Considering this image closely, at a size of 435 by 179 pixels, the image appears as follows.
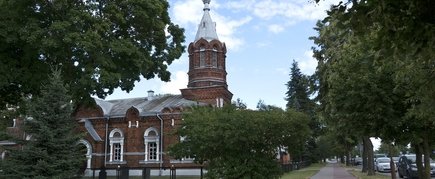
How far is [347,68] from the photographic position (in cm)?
1672

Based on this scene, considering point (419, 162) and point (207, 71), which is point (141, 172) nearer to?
point (207, 71)

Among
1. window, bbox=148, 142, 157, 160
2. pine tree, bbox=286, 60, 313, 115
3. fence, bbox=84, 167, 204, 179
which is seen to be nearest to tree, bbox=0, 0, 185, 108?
fence, bbox=84, 167, 204, 179

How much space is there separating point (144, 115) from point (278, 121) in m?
30.1

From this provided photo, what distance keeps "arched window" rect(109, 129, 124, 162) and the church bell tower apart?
7.80 meters

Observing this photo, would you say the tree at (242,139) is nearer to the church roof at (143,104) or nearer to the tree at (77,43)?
the tree at (77,43)

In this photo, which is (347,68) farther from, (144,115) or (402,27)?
(144,115)

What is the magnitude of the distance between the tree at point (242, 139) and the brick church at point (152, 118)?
25.8 m

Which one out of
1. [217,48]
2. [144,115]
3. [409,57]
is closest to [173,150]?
[409,57]

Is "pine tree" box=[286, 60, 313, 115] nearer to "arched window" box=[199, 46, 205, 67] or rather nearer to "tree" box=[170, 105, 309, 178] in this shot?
"arched window" box=[199, 46, 205, 67]

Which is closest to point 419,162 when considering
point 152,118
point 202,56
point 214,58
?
point 152,118

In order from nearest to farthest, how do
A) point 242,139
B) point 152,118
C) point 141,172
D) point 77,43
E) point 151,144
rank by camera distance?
1. point 242,139
2. point 77,43
3. point 141,172
4. point 152,118
5. point 151,144

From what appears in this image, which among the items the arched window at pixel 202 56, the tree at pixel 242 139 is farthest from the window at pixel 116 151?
the tree at pixel 242 139

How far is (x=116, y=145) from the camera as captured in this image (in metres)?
48.0

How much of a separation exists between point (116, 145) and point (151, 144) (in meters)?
3.96
